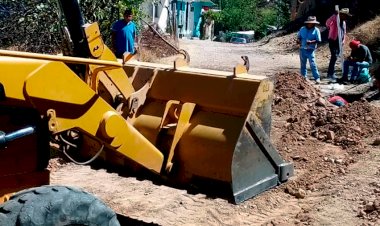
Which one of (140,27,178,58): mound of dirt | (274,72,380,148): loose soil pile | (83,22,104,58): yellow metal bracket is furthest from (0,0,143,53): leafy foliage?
(83,22,104,58): yellow metal bracket

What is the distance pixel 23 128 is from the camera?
145 inches

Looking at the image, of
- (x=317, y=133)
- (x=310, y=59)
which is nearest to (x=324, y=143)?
(x=317, y=133)

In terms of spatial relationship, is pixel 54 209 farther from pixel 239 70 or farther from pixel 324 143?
pixel 324 143

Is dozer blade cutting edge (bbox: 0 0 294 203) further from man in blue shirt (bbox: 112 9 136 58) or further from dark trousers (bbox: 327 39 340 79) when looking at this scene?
dark trousers (bbox: 327 39 340 79)

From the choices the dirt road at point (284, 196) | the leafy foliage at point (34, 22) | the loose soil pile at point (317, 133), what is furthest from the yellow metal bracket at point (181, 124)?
the leafy foliage at point (34, 22)

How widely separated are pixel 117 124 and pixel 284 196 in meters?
3.16

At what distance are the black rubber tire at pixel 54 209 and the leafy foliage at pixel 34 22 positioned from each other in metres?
11.3

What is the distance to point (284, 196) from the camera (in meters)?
6.98

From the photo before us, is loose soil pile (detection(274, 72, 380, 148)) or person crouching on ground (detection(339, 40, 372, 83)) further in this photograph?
person crouching on ground (detection(339, 40, 372, 83))

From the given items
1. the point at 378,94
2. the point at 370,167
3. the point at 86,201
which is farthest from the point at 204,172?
the point at 378,94

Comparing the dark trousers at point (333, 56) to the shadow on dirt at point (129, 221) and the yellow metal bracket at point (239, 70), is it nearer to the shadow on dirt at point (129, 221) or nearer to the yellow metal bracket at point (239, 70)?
the shadow on dirt at point (129, 221)

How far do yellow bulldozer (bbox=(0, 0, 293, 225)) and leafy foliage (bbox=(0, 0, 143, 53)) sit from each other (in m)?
8.91

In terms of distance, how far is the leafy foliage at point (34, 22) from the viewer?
48.0 ft

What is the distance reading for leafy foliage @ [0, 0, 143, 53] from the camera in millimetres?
14617
